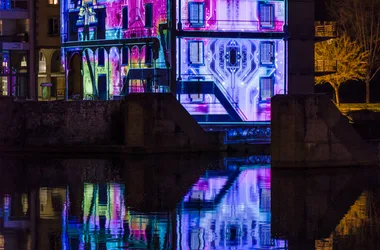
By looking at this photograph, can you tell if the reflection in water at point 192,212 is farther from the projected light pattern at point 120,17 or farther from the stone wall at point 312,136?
the projected light pattern at point 120,17

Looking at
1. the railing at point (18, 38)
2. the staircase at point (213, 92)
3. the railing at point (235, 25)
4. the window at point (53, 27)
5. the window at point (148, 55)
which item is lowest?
the staircase at point (213, 92)

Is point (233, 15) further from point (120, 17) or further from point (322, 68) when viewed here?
point (322, 68)

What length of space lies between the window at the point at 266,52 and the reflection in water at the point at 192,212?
23009 mm

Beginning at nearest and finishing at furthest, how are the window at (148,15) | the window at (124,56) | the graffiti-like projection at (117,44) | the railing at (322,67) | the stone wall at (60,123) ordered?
the stone wall at (60,123) → the graffiti-like projection at (117,44) → the window at (148,15) → the window at (124,56) → the railing at (322,67)

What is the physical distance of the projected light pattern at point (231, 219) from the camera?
2533 cm

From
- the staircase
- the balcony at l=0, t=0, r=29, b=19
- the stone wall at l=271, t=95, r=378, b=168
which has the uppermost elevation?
the balcony at l=0, t=0, r=29, b=19

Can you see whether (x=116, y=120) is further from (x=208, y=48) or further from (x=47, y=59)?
(x=47, y=59)

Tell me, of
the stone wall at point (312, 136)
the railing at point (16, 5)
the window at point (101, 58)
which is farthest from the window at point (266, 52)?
the railing at point (16, 5)

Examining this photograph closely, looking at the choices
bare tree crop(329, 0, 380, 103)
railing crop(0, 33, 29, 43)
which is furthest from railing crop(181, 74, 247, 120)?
railing crop(0, 33, 29, 43)

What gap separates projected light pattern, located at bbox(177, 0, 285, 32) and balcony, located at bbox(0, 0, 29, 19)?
1323 inches

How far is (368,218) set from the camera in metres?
29.2

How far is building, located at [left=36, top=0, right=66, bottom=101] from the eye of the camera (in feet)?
307

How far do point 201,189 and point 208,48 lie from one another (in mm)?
27628

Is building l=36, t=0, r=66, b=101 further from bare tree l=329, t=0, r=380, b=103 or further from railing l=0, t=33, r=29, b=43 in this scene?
bare tree l=329, t=0, r=380, b=103
